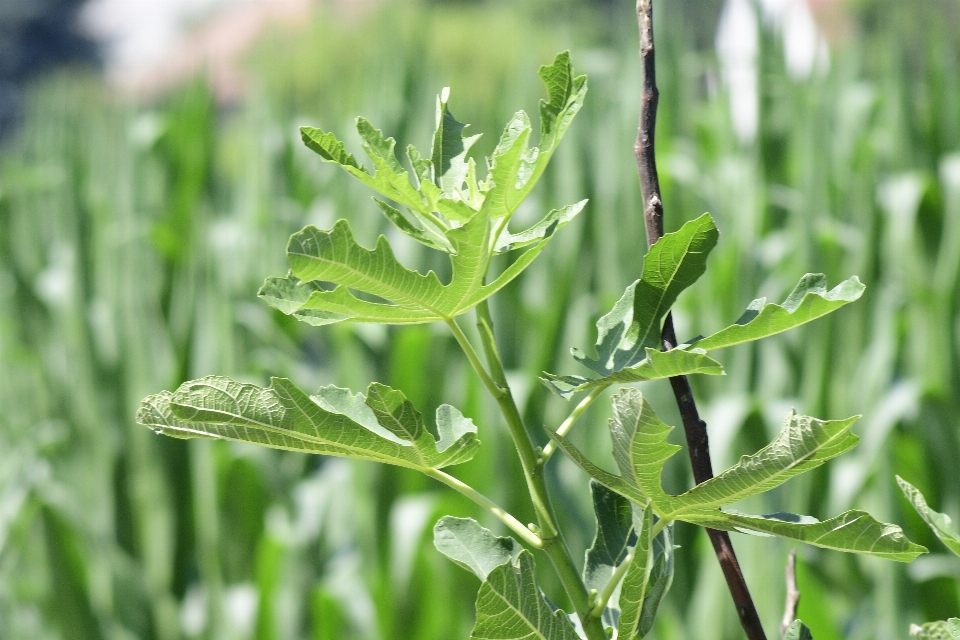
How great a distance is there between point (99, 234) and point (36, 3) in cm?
1201

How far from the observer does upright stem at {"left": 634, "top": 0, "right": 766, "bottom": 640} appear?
0.62ft

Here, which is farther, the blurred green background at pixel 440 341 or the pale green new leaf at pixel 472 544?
the blurred green background at pixel 440 341

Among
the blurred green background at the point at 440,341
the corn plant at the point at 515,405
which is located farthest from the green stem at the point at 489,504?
the blurred green background at the point at 440,341

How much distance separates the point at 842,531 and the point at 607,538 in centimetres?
7

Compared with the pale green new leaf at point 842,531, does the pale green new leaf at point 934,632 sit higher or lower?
lower

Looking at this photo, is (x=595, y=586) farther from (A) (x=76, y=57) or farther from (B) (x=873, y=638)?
(A) (x=76, y=57)

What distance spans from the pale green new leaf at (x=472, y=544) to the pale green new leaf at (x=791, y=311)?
0.07 metres

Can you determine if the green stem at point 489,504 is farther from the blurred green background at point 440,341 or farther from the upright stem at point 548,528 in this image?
the blurred green background at point 440,341

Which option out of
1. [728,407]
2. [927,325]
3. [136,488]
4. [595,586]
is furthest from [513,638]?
[136,488]

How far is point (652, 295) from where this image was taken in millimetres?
201

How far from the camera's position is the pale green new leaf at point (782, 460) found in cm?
16

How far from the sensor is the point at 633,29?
52.6 inches

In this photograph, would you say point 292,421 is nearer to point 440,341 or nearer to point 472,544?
point 472,544

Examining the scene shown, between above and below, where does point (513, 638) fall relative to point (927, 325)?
above
